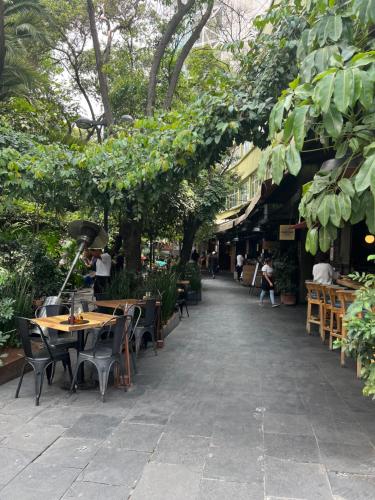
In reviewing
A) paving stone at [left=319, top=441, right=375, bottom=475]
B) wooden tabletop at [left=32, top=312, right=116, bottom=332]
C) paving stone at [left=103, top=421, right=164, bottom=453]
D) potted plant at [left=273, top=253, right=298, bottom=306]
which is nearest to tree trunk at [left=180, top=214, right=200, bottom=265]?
potted plant at [left=273, top=253, right=298, bottom=306]

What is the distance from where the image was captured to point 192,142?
4852mm

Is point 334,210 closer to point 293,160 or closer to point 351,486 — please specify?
point 293,160

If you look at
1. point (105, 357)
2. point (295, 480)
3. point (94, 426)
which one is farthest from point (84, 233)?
point (295, 480)

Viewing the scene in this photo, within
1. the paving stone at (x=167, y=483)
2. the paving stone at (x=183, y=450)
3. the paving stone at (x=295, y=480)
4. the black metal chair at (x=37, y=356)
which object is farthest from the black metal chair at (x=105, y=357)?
the paving stone at (x=295, y=480)

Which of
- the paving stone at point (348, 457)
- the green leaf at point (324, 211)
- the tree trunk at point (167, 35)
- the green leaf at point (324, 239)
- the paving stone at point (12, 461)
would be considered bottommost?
the paving stone at point (12, 461)

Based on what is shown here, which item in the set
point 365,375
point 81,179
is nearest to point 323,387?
point 365,375

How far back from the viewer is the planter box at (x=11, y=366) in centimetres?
518

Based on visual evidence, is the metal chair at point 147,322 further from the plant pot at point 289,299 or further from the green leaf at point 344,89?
the plant pot at point 289,299

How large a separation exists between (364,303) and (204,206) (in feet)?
31.4

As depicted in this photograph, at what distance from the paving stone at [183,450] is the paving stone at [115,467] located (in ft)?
0.49

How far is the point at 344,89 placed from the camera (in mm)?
2266

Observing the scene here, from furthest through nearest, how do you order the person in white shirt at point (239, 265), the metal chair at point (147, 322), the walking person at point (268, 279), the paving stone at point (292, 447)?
the person in white shirt at point (239, 265) < the walking person at point (268, 279) < the metal chair at point (147, 322) < the paving stone at point (292, 447)

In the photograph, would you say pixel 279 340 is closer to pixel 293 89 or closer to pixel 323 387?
pixel 323 387

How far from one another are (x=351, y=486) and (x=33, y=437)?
2.69m
